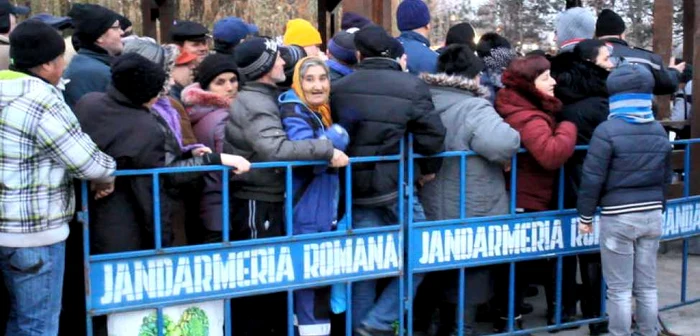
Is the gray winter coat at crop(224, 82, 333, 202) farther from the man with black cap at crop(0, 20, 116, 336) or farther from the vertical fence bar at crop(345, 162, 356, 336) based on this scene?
the man with black cap at crop(0, 20, 116, 336)

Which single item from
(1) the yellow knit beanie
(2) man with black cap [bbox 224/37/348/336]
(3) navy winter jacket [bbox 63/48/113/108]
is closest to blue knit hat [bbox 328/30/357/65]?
(1) the yellow knit beanie

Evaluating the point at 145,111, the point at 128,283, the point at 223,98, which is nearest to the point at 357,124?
the point at 223,98

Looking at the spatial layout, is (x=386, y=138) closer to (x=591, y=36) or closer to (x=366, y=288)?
(x=366, y=288)

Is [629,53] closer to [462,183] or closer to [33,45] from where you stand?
[462,183]

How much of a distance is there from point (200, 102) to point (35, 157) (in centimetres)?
113

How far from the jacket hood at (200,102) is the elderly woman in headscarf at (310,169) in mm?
384

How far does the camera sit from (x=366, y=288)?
427 cm

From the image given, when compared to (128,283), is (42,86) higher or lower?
higher

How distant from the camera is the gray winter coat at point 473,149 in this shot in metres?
4.27

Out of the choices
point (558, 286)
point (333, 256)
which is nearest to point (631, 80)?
point (558, 286)

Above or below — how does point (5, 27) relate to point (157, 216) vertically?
above

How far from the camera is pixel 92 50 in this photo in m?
4.20

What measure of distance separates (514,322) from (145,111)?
2473 mm

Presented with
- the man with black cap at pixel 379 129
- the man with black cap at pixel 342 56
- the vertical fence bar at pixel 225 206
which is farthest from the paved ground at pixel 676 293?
the vertical fence bar at pixel 225 206
